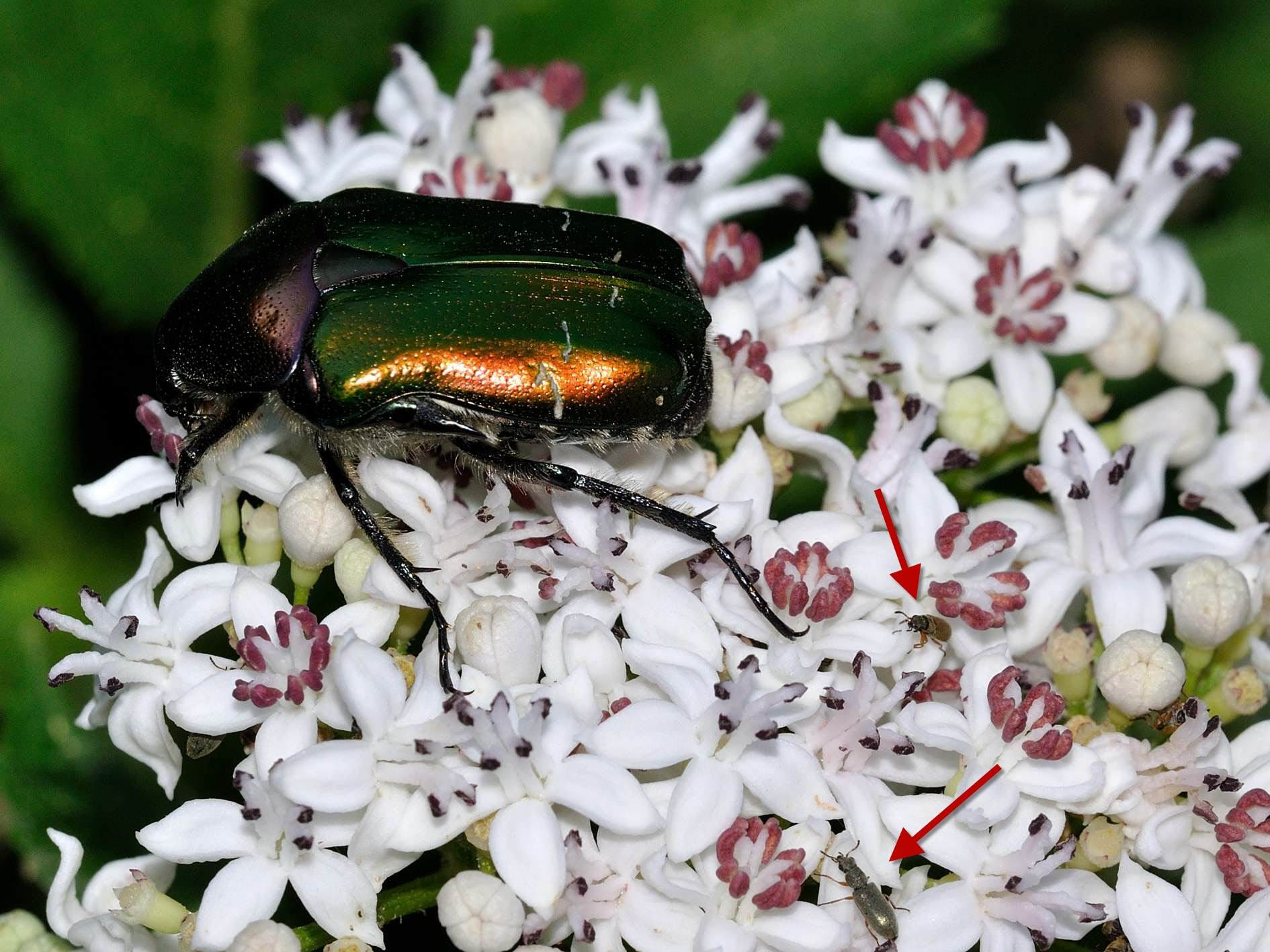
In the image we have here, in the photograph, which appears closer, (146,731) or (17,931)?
(146,731)

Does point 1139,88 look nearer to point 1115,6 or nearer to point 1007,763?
point 1115,6

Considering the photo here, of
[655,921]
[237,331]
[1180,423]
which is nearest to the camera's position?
[655,921]

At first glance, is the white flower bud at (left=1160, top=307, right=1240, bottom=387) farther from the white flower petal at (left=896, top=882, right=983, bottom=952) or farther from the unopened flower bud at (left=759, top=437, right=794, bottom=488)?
the white flower petal at (left=896, top=882, right=983, bottom=952)

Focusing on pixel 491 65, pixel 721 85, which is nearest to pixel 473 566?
pixel 491 65

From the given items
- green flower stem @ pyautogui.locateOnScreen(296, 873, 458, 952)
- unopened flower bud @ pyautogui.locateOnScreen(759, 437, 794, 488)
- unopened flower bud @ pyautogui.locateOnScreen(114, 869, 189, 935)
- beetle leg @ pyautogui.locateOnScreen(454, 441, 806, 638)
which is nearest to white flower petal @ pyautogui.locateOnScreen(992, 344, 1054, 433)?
unopened flower bud @ pyautogui.locateOnScreen(759, 437, 794, 488)

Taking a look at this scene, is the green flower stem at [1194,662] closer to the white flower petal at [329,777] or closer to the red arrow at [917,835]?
the red arrow at [917,835]

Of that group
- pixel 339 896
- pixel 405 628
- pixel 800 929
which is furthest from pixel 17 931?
Answer: pixel 800 929

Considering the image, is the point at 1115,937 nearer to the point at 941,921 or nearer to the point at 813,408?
the point at 941,921

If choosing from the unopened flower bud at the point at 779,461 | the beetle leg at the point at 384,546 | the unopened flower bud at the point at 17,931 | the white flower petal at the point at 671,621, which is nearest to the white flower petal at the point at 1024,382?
the unopened flower bud at the point at 779,461
